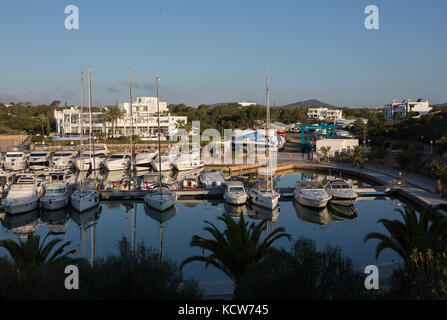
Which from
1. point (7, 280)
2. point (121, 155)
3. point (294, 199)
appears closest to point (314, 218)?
point (294, 199)

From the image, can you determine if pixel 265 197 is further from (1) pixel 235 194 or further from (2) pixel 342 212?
(2) pixel 342 212

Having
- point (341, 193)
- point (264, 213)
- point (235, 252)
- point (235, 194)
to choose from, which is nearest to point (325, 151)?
point (341, 193)

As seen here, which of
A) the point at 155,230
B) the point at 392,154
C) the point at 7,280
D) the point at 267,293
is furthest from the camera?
the point at 392,154

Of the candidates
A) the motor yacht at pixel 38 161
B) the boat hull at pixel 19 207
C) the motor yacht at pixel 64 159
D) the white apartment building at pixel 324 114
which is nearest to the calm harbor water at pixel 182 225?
the boat hull at pixel 19 207

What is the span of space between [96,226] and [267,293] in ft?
55.4

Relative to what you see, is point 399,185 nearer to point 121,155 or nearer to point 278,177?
point 278,177

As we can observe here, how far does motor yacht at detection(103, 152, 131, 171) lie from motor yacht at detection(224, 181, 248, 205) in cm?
1906

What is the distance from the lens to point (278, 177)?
37.8m

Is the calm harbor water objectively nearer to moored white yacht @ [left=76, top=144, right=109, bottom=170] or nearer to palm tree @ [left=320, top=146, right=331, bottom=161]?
moored white yacht @ [left=76, top=144, right=109, bottom=170]

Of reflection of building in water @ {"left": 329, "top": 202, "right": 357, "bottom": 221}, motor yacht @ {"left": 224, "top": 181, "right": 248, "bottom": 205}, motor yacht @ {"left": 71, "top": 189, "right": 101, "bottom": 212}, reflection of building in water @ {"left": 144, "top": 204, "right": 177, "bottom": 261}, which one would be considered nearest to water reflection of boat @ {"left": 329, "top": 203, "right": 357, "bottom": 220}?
reflection of building in water @ {"left": 329, "top": 202, "right": 357, "bottom": 221}

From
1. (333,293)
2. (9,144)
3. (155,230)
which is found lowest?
(155,230)

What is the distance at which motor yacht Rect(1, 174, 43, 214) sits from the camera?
2419 cm

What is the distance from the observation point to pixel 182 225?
23438 millimetres

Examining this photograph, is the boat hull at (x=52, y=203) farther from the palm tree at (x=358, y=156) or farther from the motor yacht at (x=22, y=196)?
the palm tree at (x=358, y=156)
